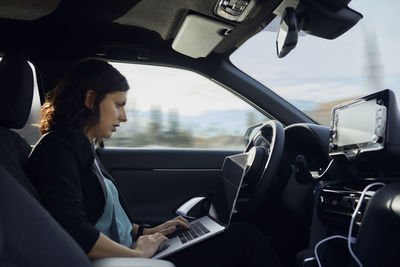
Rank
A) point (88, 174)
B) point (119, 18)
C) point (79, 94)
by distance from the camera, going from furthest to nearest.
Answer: point (119, 18), point (79, 94), point (88, 174)

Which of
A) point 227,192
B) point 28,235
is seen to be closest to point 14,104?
point 28,235

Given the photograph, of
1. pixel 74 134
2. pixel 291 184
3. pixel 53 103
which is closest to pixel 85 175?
pixel 74 134

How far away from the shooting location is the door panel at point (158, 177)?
2.79 m

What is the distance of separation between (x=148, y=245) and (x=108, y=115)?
0.54 meters

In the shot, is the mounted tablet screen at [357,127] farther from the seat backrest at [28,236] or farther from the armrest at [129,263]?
the seat backrest at [28,236]

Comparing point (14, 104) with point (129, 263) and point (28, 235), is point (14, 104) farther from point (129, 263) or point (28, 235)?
point (129, 263)

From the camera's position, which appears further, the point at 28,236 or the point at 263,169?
the point at 263,169

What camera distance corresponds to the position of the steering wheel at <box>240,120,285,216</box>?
1.73 meters

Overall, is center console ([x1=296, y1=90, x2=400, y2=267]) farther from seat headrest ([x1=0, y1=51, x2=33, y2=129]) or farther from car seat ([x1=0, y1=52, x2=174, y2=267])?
seat headrest ([x1=0, y1=51, x2=33, y2=129])

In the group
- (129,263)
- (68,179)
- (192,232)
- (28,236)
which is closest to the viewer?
(28,236)

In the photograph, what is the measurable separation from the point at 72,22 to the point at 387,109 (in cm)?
168

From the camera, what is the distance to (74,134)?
1392 millimetres

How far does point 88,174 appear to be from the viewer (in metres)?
1.45

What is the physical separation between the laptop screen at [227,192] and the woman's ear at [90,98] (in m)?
0.70
